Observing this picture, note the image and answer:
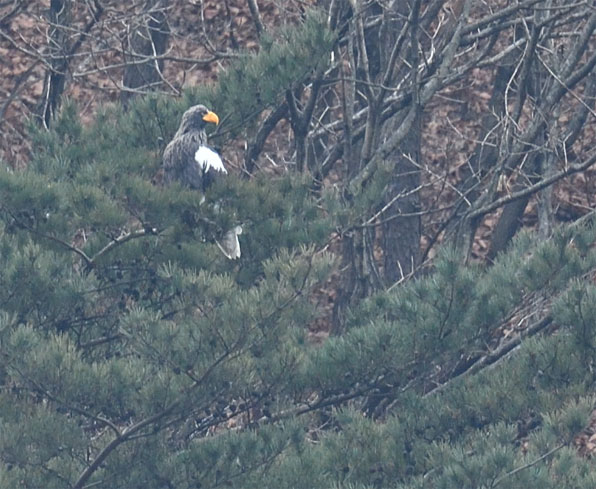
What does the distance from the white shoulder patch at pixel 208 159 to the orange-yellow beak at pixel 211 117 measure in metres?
0.70

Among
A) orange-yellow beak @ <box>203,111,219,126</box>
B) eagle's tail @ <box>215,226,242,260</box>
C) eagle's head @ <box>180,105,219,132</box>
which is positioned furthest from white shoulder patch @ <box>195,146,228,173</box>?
eagle's tail @ <box>215,226,242,260</box>

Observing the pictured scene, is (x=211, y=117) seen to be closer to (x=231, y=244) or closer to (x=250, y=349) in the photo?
(x=231, y=244)

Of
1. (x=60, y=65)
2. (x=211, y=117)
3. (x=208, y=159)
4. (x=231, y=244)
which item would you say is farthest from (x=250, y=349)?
(x=60, y=65)

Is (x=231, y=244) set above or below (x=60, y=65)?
above

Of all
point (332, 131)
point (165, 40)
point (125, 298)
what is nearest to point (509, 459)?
Result: point (125, 298)

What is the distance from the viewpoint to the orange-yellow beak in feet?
25.5

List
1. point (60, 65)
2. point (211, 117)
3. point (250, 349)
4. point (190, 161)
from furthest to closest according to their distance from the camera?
point (60, 65) → point (190, 161) → point (211, 117) → point (250, 349)

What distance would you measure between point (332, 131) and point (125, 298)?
116 inches

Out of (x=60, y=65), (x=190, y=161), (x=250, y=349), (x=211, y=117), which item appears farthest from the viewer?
(x=60, y=65)

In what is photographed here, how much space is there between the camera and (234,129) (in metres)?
7.91

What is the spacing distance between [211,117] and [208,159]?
0.89 m

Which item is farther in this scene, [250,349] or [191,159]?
[191,159]

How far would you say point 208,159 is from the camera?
28.6 feet

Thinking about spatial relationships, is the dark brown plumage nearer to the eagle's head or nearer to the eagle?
the eagle
